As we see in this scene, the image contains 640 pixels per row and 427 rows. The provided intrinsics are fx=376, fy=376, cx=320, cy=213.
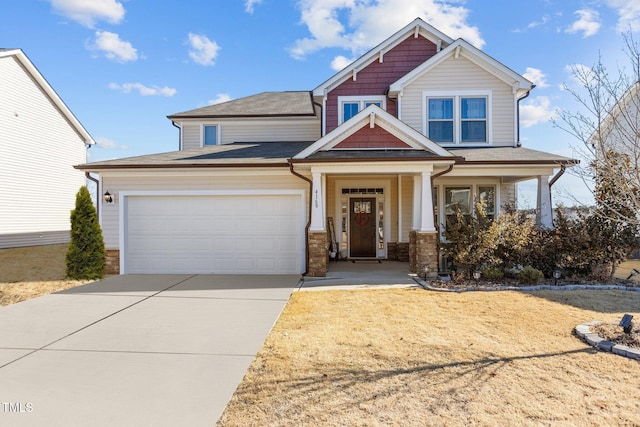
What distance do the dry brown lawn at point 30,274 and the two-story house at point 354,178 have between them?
171 centimetres

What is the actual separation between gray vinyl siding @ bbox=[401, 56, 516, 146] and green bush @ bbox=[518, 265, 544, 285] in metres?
4.98

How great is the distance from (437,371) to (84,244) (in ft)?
30.3

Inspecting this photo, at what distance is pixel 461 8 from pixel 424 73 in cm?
214

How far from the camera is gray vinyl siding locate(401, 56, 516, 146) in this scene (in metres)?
12.0

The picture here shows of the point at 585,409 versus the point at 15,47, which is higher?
the point at 15,47

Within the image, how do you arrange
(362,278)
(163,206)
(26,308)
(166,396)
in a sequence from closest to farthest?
(166,396) < (26,308) < (362,278) < (163,206)

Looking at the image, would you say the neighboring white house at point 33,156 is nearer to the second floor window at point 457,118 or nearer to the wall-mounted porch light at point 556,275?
the second floor window at point 457,118

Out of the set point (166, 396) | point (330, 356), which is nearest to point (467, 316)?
point (330, 356)

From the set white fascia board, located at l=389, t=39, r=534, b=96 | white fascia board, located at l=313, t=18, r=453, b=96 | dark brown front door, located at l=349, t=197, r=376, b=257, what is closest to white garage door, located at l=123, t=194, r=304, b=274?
dark brown front door, located at l=349, t=197, r=376, b=257

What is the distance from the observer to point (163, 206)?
1056cm

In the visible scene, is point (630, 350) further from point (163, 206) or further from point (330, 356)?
point (163, 206)

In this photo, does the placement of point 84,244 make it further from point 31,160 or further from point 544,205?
point 544,205

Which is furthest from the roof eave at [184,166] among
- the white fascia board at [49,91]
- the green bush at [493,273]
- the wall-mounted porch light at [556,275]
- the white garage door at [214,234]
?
the white fascia board at [49,91]

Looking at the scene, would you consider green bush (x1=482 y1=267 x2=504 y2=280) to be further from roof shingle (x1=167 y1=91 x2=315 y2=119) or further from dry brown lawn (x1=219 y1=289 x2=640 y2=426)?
roof shingle (x1=167 y1=91 x2=315 y2=119)
